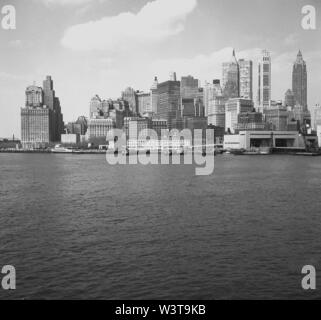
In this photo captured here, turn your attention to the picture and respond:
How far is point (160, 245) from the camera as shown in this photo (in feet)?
30.9

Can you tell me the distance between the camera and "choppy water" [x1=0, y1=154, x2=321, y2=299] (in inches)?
281

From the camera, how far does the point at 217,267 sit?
26.3ft

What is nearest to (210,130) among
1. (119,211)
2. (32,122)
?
(32,122)

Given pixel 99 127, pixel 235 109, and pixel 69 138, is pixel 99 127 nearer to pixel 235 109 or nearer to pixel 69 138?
pixel 69 138

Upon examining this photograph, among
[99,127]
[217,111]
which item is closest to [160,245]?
[99,127]

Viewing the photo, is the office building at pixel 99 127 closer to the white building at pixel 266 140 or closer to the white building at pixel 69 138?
the white building at pixel 69 138

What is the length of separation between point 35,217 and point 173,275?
6.00 meters

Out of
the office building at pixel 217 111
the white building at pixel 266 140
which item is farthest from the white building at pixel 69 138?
the white building at pixel 266 140

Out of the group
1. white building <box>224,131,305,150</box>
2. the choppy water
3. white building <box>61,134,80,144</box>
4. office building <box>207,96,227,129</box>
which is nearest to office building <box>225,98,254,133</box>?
office building <box>207,96,227,129</box>

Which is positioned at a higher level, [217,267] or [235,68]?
[235,68]

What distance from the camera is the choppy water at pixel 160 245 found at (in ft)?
23.5
